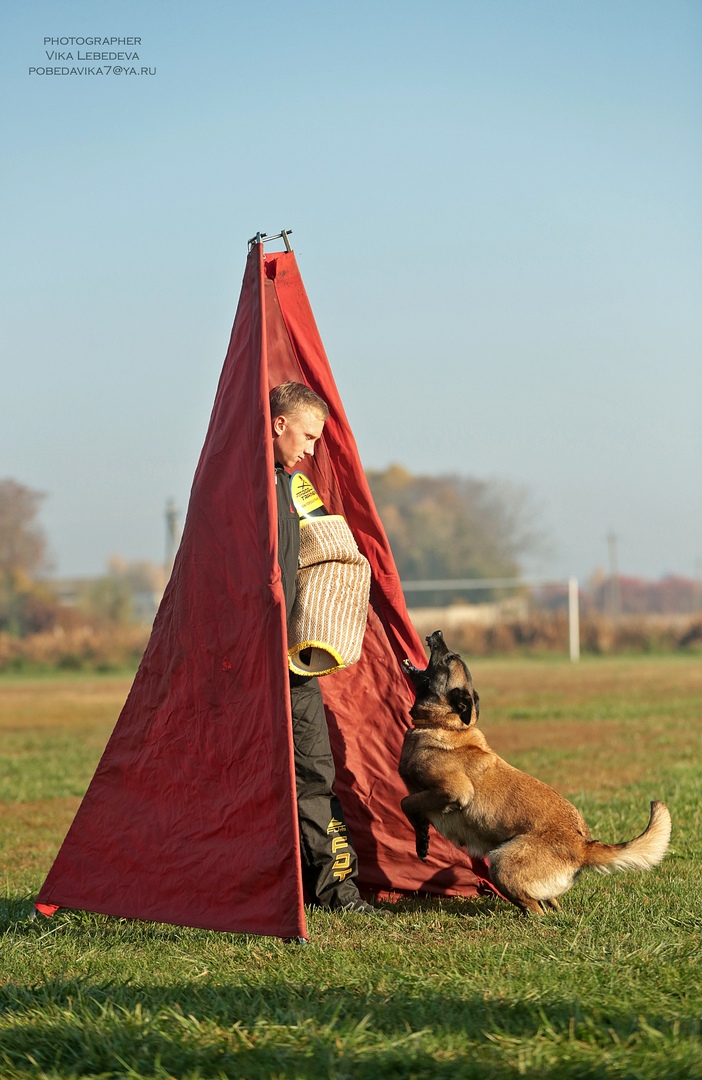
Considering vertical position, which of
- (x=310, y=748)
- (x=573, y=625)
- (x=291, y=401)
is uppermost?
(x=291, y=401)

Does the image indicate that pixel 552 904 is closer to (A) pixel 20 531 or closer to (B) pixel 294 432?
(B) pixel 294 432

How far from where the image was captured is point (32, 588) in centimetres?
5091

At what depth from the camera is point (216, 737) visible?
4.59m

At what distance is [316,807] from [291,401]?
1.88 metres

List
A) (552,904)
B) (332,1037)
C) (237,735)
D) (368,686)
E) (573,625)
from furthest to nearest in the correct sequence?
1. (573,625)
2. (368,686)
3. (552,904)
4. (237,735)
5. (332,1037)

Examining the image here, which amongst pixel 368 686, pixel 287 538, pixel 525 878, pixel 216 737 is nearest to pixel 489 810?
pixel 525 878

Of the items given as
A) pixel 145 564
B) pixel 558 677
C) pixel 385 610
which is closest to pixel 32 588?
pixel 145 564

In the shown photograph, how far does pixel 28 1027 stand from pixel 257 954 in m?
1.03

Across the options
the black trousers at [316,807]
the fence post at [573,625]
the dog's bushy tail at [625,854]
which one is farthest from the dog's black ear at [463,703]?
the fence post at [573,625]

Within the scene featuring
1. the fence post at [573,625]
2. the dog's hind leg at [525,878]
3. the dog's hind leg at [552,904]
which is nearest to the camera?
the dog's hind leg at [525,878]

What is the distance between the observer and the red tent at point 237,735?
4336 millimetres

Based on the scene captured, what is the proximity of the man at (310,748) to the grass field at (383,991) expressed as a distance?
9.1 inches

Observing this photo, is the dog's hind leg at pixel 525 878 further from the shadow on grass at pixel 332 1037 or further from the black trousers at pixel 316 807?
the shadow on grass at pixel 332 1037

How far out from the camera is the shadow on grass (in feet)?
9.46
